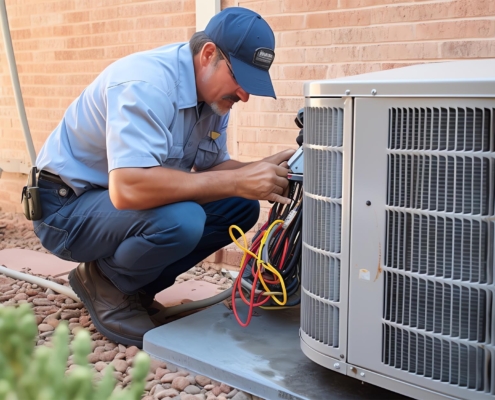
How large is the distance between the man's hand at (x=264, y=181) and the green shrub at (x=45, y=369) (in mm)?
1637

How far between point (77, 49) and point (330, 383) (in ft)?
12.1

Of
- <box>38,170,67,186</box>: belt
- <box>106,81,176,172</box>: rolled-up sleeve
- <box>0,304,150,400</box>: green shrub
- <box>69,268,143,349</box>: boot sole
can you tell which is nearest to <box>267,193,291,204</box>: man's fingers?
<box>106,81,176,172</box>: rolled-up sleeve

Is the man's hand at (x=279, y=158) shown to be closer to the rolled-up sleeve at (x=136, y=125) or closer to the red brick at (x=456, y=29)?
the rolled-up sleeve at (x=136, y=125)

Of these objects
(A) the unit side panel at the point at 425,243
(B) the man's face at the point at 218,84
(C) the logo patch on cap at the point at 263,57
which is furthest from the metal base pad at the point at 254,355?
(C) the logo patch on cap at the point at 263,57

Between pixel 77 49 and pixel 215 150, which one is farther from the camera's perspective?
pixel 77 49

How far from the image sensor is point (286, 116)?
351cm

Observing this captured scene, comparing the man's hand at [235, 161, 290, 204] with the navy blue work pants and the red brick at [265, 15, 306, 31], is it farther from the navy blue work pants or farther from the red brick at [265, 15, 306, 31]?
the red brick at [265, 15, 306, 31]

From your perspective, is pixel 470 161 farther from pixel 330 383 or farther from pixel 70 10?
pixel 70 10

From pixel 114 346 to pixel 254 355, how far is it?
0.70 metres

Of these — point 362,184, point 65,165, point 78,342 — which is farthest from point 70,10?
point 78,342

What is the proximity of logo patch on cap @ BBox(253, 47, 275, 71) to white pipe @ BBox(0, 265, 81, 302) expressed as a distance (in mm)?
1454

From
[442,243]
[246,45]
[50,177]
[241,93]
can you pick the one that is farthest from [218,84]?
[442,243]

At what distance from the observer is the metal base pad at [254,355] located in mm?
2012

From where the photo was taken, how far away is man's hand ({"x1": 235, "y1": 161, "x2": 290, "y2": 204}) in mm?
2352
